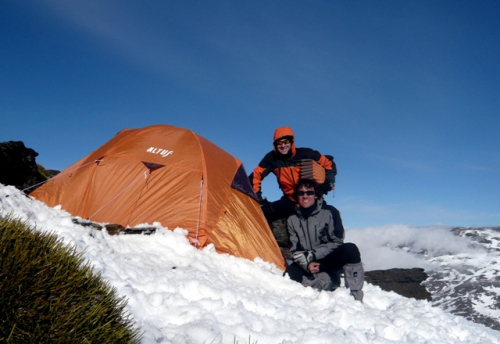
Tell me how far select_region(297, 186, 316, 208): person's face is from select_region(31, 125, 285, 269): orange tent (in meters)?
1.91

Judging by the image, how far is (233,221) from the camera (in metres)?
8.47

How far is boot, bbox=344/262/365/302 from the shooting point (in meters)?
6.55

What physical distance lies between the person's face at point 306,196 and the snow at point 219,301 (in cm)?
166

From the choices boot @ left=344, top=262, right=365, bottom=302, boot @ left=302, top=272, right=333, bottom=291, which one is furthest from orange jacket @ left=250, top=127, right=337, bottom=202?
boot @ left=344, top=262, right=365, bottom=302

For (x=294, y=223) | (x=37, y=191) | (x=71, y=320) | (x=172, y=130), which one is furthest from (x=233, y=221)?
(x=71, y=320)

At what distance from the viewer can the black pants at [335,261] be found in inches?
261

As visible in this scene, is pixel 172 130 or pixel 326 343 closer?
pixel 326 343

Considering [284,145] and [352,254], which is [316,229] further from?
[284,145]

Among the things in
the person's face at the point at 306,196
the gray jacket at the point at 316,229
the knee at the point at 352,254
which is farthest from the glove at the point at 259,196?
the knee at the point at 352,254

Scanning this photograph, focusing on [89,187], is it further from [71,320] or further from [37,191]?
[71,320]

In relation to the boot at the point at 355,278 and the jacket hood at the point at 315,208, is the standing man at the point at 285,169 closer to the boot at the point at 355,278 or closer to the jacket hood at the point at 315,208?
the jacket hood at the point at 315,208

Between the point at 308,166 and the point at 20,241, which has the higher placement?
the point at 308,166

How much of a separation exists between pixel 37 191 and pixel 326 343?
881 centimetres

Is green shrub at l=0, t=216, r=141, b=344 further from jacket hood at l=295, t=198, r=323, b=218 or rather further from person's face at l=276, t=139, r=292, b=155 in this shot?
person's face at l=276, t=139, r=292, b=155
